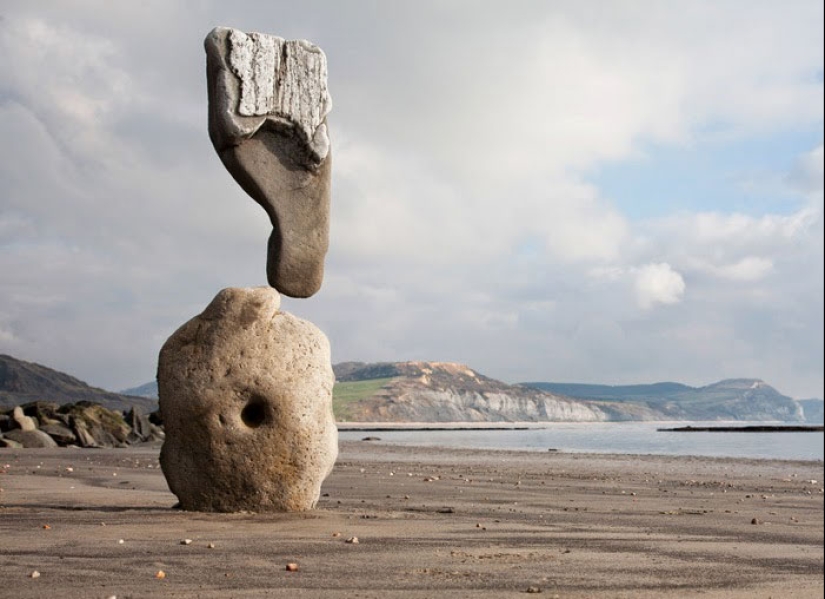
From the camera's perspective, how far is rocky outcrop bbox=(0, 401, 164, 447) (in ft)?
99.8

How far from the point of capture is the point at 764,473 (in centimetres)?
2147

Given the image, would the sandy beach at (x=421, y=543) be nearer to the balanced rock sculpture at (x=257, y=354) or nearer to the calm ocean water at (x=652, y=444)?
the balanced rock sculpture at (x=257, y=354)

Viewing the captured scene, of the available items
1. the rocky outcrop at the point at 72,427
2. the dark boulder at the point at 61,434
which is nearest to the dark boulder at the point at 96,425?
the rocky outcrop at the point at 72,427

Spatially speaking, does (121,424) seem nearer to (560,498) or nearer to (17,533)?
(560,498)

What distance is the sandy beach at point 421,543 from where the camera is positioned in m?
6.52

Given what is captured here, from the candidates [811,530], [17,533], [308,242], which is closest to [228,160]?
[308,242]

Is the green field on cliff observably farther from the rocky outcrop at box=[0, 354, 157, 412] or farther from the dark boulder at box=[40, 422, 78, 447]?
the dark boulder at box=[40, 422, 78, 447]

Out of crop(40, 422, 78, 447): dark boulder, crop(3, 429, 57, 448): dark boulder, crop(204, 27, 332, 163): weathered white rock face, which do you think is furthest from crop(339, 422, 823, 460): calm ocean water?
crop(204, 27, 332, 163): weathered white rock face

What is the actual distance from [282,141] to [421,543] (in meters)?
5.59

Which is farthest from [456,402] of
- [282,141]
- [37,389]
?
[282,141]

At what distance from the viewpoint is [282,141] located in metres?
11.8

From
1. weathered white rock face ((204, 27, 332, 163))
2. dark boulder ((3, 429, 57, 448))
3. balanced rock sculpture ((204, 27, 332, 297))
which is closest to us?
weathered white rock face ((204, 27, 332, 163))

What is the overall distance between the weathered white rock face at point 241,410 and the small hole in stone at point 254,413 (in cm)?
1

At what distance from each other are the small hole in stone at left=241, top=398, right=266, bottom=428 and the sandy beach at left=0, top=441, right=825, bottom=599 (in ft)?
3.35
